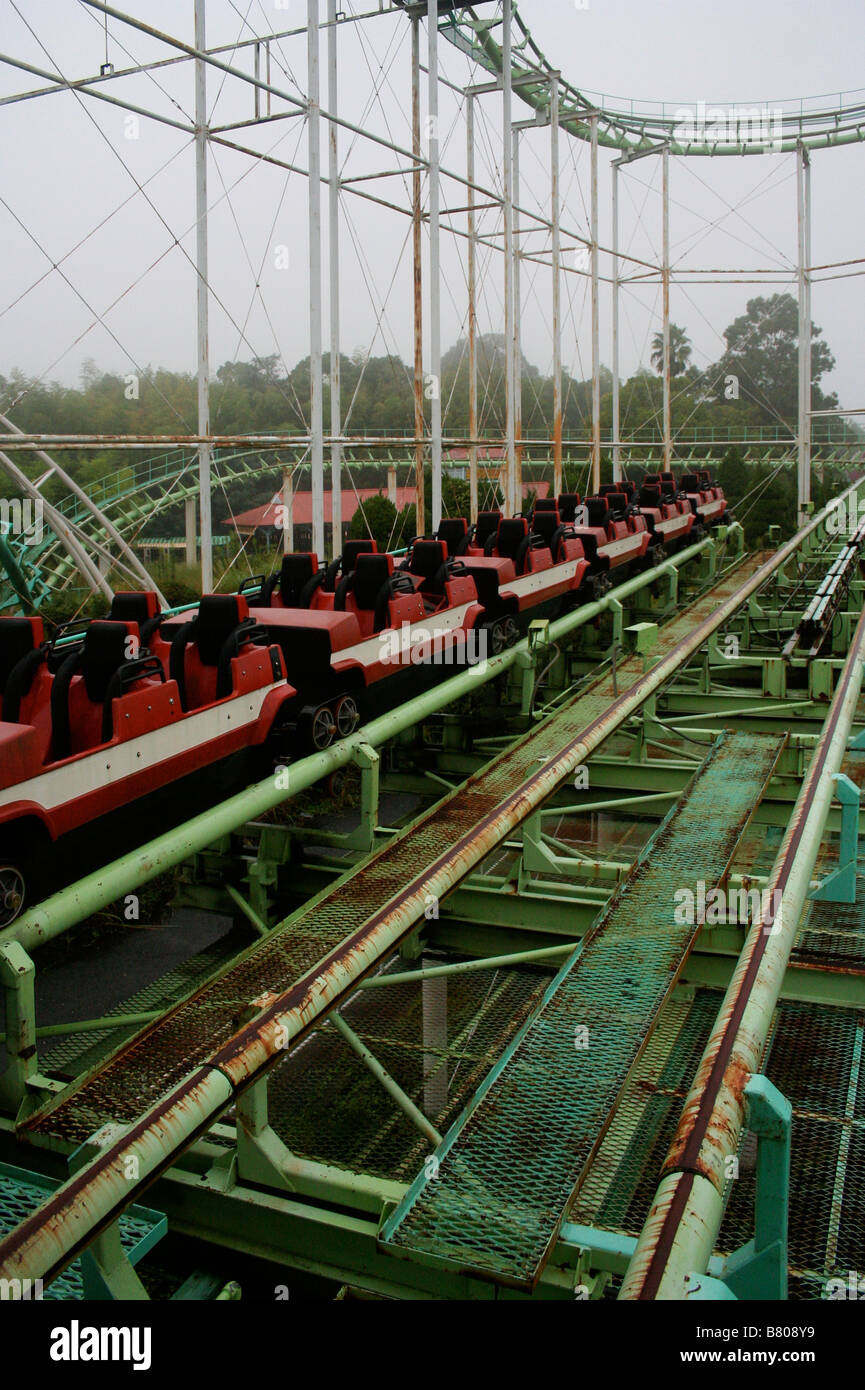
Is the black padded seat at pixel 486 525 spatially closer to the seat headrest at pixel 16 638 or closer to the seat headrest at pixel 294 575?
the seat headrest at pixel 294 575

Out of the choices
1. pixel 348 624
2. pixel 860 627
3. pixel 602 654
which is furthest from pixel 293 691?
pixel 602 654

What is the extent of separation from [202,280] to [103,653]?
5772 millimetres

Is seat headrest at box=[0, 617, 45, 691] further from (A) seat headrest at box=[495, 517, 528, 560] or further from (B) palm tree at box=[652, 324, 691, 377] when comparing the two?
(B) palm tree at box=[652, 324, 691, 377]

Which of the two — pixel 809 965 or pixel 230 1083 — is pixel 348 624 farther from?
pixel 230 1083

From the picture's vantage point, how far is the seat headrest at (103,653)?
16.4 ft

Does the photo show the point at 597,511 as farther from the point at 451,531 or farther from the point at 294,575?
the point at 294,575

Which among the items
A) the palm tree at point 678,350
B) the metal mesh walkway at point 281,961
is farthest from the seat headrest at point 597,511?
the palm tree at point 678,350

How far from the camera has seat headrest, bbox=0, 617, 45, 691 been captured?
195 inches

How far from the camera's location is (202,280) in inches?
386

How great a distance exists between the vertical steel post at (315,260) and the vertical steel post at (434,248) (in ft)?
6.48

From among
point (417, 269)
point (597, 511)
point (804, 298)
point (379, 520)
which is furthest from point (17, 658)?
point (804, 298)

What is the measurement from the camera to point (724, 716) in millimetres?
7477

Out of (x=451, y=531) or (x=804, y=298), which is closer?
(x=451, y=531)

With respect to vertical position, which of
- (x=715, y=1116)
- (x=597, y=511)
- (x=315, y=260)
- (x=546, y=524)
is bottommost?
(x=715, y=1116)
